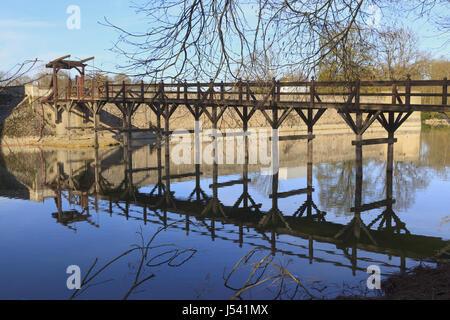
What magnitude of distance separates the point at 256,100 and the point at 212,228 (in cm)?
275

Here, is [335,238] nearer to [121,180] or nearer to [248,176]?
[248,176]

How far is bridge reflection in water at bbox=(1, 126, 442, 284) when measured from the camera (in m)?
7.96

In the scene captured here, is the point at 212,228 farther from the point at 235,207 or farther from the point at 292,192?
the point at 292,192

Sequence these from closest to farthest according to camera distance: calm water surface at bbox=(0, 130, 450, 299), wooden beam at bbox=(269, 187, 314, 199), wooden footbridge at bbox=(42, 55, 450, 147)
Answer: calm water surface at bbox=(0, 130, 450, 299)
wooden footbridge at bbox=(42, 55, 450, 147)
wooden beam at bbox=(269, 187, 314, 199)

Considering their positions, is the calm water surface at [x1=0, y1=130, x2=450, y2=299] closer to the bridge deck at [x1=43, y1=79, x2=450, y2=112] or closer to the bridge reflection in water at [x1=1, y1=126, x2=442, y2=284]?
the bridge reflection in water at [x1=1, y1=126, x2=442, y2=284]

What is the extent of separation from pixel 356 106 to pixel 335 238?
516 cm

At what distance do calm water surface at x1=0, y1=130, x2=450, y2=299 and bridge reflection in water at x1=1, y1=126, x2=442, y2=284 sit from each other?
41 mm

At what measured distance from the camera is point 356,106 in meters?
12.4

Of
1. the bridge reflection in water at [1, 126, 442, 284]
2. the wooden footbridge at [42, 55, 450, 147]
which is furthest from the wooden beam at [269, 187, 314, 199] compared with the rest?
the wooden footbridge at [42, 55, 450, 147]

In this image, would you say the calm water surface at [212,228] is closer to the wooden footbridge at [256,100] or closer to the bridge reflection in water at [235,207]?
the bridge reflection in water at [235,207]

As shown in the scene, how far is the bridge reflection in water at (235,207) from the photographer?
26.1ft

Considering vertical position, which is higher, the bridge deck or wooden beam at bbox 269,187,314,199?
the bridge deck

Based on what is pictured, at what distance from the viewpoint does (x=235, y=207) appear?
1123cm
